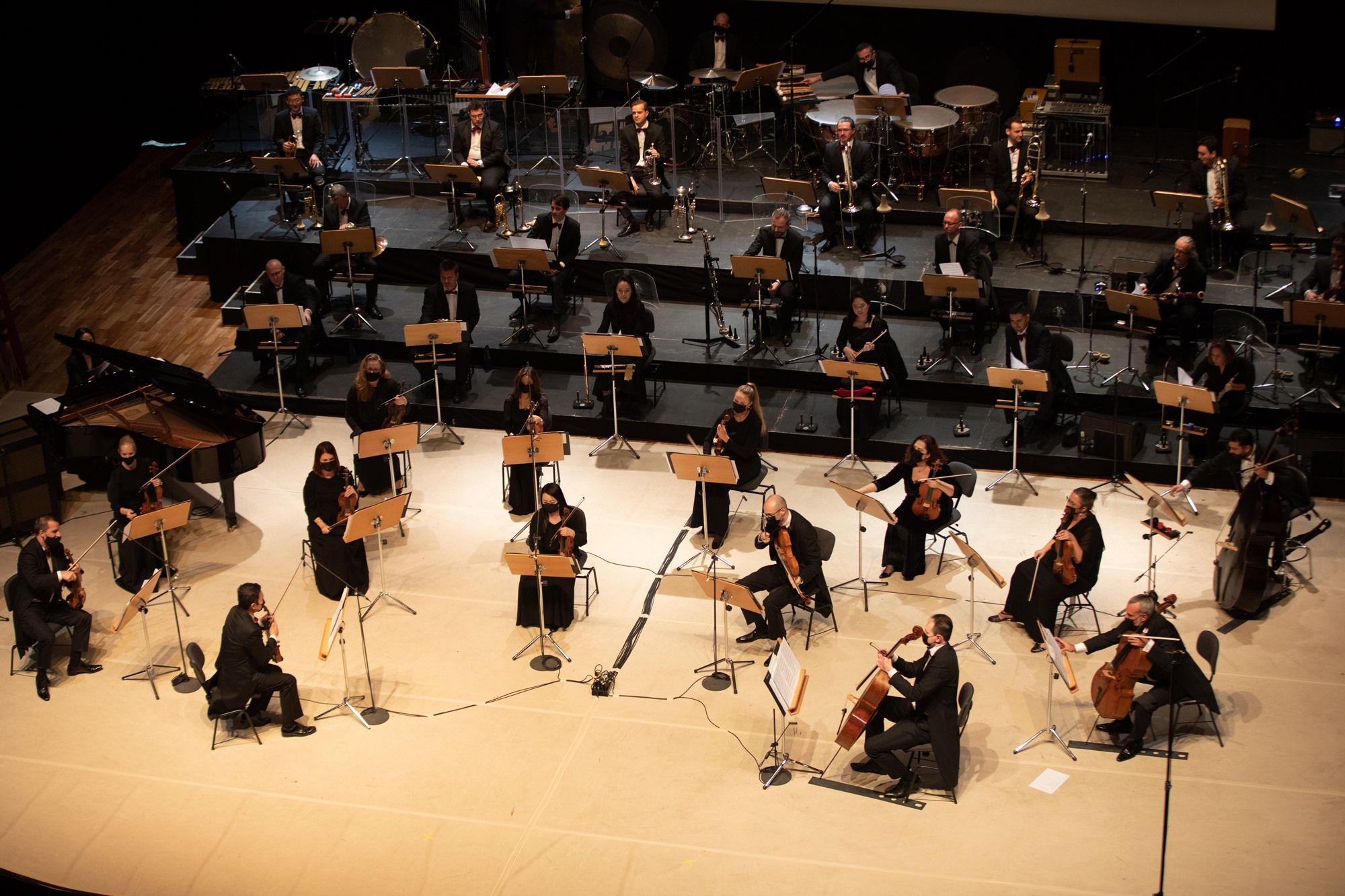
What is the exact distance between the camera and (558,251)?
44.5ft

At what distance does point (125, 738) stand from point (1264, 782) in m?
6.75

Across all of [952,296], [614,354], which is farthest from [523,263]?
[952,296]

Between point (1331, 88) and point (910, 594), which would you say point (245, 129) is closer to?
point (910, 594)

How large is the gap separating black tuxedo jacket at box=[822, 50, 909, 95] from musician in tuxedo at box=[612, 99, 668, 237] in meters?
2.09

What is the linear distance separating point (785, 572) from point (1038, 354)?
323 centimetres

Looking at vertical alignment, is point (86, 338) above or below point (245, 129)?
below

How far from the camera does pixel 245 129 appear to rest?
16.6 m

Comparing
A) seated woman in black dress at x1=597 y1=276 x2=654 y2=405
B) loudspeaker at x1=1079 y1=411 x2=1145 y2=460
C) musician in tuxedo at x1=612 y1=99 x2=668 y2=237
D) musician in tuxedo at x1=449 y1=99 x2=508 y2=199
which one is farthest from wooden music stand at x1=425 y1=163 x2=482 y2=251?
loudspeaker at x1=1079 y1=411 x2=1145 y2=460

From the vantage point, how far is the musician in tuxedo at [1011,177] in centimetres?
1365

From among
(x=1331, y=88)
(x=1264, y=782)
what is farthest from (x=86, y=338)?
(x=1331, y=88)

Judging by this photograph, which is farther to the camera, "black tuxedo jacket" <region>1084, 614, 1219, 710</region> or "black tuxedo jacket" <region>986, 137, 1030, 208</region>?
"black tuxedo jacket" <region>986, 137, 1030, 208</region>

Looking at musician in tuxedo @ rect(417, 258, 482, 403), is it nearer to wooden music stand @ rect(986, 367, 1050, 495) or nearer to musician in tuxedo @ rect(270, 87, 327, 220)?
musician in tuxedo @ rect(270, 87, 327, 220)

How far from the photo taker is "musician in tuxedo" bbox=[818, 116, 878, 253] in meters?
13.8

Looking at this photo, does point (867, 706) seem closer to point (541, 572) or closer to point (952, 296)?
point (541, 572)
